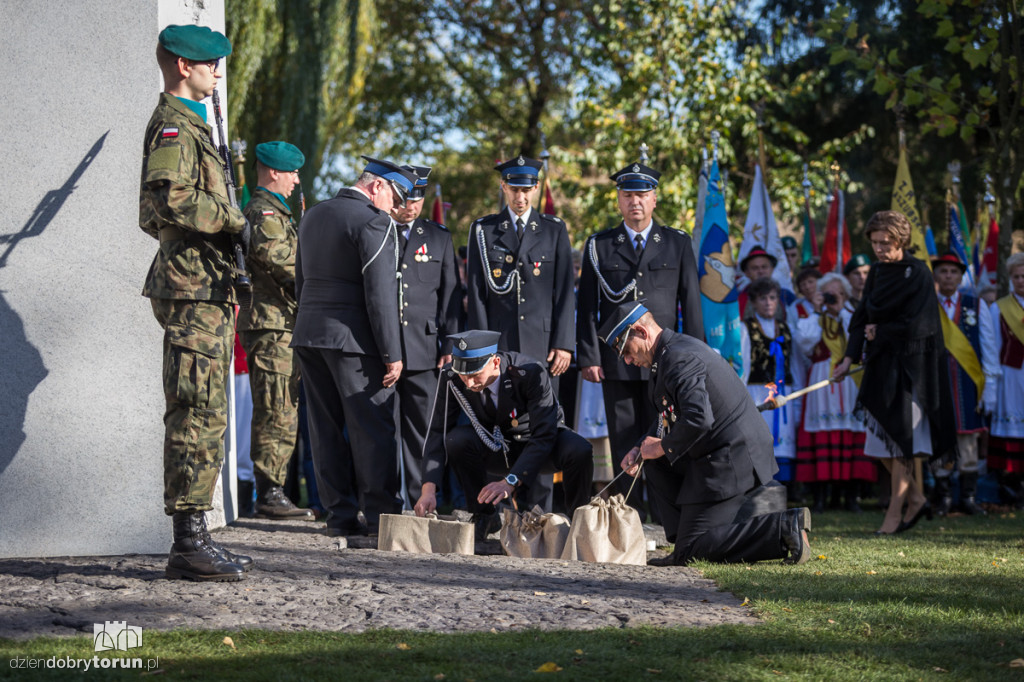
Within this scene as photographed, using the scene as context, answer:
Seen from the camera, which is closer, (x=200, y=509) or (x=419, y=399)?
(x=200, y=509)

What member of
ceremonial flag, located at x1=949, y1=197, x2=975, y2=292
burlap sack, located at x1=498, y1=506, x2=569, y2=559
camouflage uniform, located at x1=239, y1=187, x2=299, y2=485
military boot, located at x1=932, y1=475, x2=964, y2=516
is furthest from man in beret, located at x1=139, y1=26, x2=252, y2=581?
ceremonial flag, located at x1=949, y1=197, x2=975, y2=292

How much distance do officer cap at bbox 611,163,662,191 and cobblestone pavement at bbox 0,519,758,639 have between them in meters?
2.95

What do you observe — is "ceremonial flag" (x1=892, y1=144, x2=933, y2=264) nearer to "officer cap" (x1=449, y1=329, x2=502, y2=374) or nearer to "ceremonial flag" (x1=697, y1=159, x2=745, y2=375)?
"ceremonial flag" (x1=697, y1=159, x2=745, y2=375)

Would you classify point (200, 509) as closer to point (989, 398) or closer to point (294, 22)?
point (989, 398)

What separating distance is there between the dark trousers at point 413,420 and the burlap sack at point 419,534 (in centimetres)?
110

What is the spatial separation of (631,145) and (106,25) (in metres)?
10.6

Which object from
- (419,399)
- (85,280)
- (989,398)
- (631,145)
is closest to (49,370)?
(85,280)

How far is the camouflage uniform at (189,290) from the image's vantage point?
4590 mm

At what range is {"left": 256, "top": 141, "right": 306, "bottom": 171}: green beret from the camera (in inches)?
288

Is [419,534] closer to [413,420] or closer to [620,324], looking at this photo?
[413,420]

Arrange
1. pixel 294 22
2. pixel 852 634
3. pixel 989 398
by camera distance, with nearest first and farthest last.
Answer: pixel 852 634 < pixel 989 398 < pixel 294 22

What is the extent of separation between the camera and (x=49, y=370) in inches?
215

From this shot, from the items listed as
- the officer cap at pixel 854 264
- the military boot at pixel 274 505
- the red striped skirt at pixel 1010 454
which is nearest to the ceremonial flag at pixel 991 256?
the officer cap at pixel 854 264

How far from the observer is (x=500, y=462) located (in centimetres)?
655
